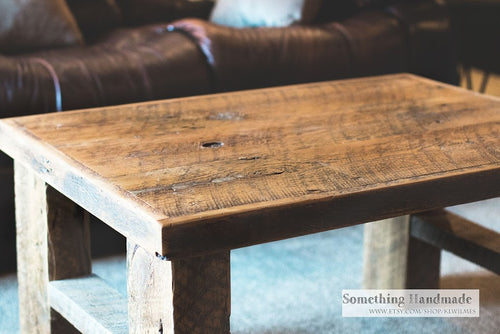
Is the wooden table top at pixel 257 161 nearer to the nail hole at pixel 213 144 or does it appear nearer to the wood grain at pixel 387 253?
the nail hole at pixel 213 144

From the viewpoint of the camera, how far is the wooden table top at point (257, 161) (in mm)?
825

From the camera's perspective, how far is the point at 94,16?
248cm

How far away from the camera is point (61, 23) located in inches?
86.7

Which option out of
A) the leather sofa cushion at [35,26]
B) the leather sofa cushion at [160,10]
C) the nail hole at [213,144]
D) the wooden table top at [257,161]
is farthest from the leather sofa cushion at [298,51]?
the nail hole at [213,144]

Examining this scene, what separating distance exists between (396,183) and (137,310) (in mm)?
366

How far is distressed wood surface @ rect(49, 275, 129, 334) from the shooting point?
3.43 feet

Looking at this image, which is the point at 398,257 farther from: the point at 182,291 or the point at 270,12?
the point at 270,12

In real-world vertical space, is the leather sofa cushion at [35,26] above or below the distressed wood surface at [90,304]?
above

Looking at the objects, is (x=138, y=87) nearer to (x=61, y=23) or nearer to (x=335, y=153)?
(x=61, y=23)

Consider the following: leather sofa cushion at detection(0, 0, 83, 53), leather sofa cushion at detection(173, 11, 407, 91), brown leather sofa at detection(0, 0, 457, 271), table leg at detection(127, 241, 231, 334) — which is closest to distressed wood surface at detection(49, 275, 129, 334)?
table leg at detection(127, 241, 231, 334)

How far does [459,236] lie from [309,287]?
15.6 inches

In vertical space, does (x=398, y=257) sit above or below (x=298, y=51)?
below

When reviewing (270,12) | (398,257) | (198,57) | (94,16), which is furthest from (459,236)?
(94,16)

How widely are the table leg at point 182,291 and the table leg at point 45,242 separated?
325 mm
